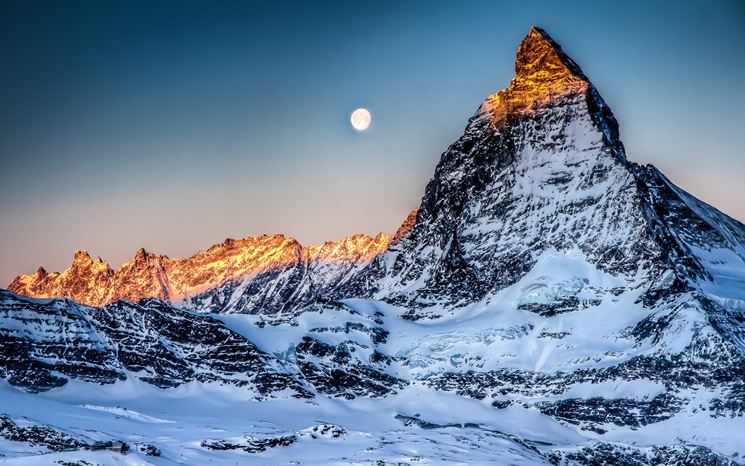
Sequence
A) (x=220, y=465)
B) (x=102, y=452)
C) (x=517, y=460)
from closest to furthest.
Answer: (x=102, y=452) → (x=220, y=465) → (x=517, y=460)

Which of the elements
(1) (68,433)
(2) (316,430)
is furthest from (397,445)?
(1) (68,433)

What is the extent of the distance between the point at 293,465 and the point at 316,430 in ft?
85.2

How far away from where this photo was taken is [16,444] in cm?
16988

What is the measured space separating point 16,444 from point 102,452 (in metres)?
27.6

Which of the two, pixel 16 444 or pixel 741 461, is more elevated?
pixel 741 461

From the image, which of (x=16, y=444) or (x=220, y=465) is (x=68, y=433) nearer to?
(x=16, y=444)

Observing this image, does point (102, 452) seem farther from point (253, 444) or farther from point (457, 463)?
point (457, 463)

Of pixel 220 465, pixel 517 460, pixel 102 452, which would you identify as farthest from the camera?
pixel 517 460

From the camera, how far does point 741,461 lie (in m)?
199

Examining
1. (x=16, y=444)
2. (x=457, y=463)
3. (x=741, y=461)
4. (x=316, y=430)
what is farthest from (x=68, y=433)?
(x=741, y=461)

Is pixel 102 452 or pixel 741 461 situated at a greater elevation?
pixel 741 461

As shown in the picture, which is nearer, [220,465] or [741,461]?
A: [220,465]

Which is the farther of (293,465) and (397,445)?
A: (397,445)

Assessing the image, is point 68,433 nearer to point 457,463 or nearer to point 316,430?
point 316,430
